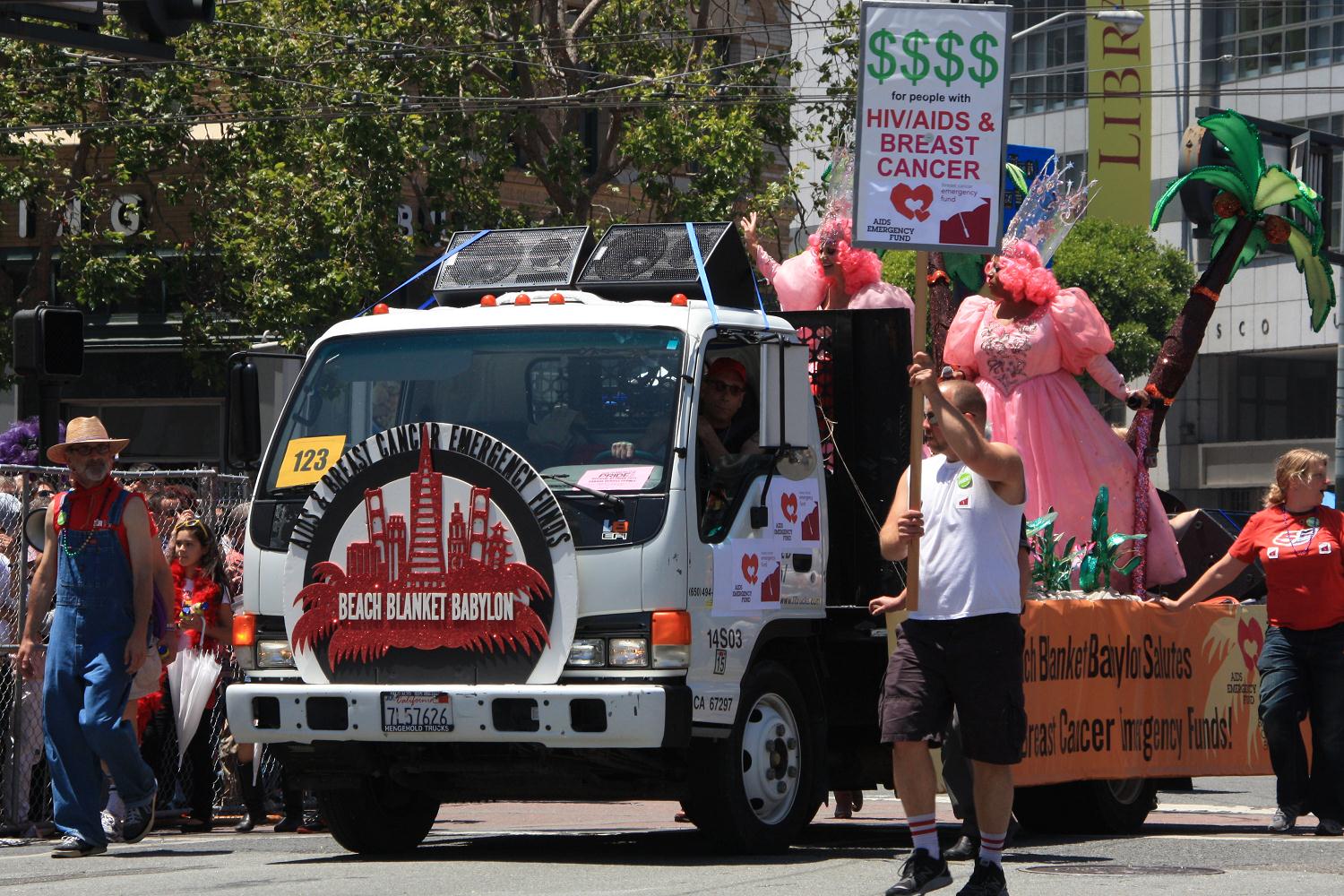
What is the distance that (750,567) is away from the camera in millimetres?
9633

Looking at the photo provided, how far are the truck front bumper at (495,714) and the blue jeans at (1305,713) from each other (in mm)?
3607

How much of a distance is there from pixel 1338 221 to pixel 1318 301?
35586 millimetres

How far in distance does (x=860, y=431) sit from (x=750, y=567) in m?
1.31

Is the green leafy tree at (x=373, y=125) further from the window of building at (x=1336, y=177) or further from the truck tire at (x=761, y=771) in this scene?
the window of building at (x=1336, y=177)

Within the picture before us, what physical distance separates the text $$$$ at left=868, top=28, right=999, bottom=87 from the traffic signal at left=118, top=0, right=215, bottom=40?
3589mm

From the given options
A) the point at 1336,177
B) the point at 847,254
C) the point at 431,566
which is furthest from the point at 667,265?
the point at 1336,177

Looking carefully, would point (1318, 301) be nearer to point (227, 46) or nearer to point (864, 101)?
point (864, 101)

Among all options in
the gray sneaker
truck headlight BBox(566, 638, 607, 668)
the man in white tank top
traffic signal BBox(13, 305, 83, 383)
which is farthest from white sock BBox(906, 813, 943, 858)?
traffic signal BBox(13, 305, 83, 383)

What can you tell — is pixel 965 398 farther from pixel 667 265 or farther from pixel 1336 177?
pixel 1336 177

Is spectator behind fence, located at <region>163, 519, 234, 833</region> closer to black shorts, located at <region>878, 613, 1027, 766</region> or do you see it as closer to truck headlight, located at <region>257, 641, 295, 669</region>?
truck headlight, located at <region>257, 641, 295, 669</region>

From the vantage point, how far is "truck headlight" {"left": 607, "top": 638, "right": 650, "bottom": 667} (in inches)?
359

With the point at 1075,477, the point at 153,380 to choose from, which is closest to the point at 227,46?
the point at 153,380

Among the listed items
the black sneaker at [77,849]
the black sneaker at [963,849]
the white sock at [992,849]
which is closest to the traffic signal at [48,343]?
the black sneaker at [77,849]

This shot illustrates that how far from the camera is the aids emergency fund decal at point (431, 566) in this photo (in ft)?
30.1
